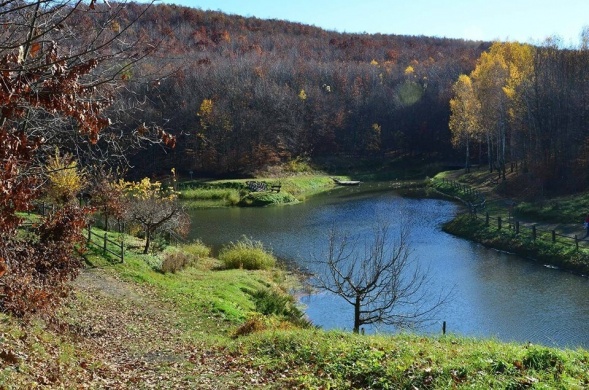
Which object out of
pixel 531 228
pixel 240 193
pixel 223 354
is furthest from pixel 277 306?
pixel 240 193

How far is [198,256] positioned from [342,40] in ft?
474

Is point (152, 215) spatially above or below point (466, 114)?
below

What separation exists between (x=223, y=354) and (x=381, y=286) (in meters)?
9.54

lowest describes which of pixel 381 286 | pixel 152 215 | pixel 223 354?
pixel 381 286

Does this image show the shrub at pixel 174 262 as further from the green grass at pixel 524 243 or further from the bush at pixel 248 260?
the green grass at pixel 524 243

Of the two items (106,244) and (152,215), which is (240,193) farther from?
(106,244)

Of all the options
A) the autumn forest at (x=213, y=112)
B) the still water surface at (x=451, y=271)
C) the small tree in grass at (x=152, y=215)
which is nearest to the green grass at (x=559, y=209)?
the autumn forest at (x=213, y=112)

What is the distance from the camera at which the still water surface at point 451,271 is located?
67.5ft

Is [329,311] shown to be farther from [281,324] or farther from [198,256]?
[198,256]

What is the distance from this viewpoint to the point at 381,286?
21.7 meters

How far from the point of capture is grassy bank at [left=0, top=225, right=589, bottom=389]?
9.41 metres

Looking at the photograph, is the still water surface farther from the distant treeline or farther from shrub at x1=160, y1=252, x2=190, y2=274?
the distant treeline

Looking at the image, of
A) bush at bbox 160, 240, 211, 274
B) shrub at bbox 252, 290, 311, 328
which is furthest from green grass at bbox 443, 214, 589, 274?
bush at bbox 160, 240, 211, 274

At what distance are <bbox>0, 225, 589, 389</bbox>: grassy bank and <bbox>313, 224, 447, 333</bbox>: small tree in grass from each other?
223 cm
